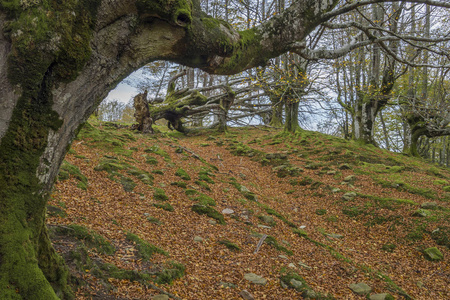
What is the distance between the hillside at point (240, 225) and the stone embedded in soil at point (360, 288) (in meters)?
0.10

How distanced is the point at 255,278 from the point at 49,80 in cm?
371

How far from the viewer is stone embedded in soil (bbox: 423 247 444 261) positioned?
A: 5.84 metres

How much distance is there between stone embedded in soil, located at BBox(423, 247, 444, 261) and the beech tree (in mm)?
6660

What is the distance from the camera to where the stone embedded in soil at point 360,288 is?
14.6 ft

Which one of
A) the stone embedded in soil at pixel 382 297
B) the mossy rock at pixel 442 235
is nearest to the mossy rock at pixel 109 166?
the stone embedded in soil at pixel 382 297

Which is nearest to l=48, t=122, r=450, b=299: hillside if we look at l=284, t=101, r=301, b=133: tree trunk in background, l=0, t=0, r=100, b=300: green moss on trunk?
l=0, t=0, r=100, b=300: green moss on trunk

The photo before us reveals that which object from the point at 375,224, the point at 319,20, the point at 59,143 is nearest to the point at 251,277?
the point at 59,143

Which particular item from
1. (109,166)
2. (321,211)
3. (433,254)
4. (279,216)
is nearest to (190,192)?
(109,166)

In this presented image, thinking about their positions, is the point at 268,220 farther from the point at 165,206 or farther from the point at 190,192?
the point at 165,206

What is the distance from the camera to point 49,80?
214 cm

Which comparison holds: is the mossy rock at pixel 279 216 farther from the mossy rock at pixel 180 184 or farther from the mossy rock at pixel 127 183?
the mossy rock at pixel 127 183

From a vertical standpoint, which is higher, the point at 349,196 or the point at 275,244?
the point at 349,196

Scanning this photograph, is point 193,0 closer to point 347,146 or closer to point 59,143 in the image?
point 59,143

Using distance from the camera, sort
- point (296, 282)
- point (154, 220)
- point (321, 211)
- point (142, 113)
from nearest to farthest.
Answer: point (296, 282) → point (154, 220) → point (321, 211) → point (142, 113)
